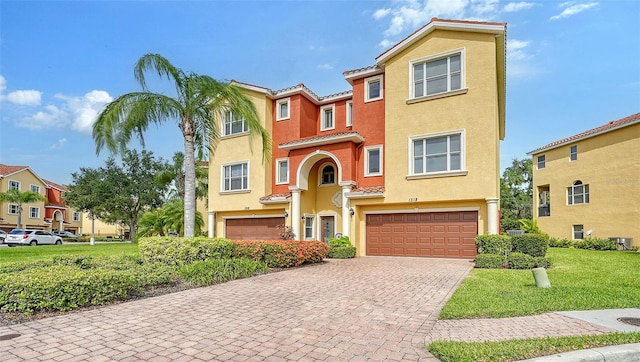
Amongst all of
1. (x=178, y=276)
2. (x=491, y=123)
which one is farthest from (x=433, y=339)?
(x=491, y=123)

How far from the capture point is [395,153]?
18.0 m

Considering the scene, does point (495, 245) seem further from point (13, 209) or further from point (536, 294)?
point (13, 209)

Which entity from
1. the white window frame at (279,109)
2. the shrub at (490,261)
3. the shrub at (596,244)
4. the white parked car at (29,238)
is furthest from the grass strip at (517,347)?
the white parked car at (29,238)

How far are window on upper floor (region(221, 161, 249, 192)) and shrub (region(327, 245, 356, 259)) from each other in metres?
7.78

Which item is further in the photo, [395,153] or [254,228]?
[254,228]

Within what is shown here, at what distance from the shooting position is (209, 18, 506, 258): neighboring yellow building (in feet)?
53.8

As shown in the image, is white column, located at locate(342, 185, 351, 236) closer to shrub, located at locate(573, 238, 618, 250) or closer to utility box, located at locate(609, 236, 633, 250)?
shrub, located at locate(573, 238, 618, 250)

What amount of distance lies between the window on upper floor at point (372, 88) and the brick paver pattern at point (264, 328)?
1286 centimetres

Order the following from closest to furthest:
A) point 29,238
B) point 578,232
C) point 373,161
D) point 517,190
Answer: point 373,161, point 578,232, point 29,238, point 517,190

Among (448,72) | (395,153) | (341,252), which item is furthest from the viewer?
(395,153)

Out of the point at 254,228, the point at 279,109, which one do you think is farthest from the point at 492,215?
the point at 254,228

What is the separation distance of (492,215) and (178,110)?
43.6 ft

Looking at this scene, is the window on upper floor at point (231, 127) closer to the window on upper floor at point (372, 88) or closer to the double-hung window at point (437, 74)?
the window on upper floor at point (372, 88)

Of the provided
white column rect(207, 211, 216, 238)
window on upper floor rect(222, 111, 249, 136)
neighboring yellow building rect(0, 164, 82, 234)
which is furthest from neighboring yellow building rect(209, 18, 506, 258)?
neighboring yellow building rect(0, 164, 82, 234)
